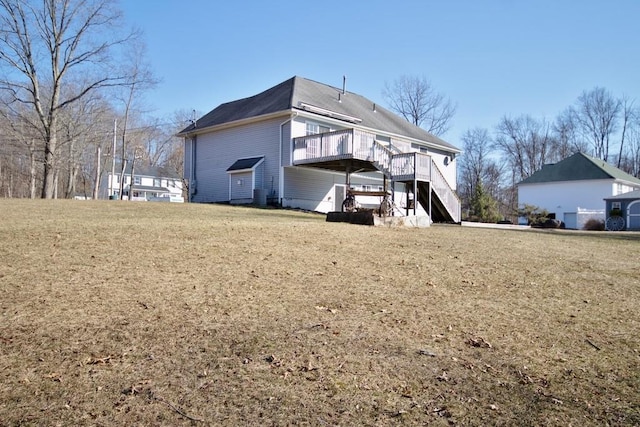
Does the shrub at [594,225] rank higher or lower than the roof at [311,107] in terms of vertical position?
lower

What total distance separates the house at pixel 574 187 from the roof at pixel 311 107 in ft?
43.8

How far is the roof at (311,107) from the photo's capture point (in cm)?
2319

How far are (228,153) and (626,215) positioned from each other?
26081 mm

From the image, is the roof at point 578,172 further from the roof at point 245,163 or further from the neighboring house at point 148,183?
the neighboring house at point 148,183

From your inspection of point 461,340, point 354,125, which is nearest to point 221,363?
point 461,340

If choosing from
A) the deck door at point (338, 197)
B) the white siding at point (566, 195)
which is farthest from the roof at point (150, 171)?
the white siding at point (566, 195)

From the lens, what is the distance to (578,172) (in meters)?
38.3

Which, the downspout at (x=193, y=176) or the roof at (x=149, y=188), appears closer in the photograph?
the downspout at (x=193, y=176)

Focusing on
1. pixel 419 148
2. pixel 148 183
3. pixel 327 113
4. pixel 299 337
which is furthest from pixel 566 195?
pixel 148 183

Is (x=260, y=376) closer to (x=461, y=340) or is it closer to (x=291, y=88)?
(x=461, y=340)

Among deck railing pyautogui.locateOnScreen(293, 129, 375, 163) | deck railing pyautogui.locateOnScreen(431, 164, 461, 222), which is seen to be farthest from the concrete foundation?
deck railing pyautogui.locateOnScreen(293, 129, 375, 163)

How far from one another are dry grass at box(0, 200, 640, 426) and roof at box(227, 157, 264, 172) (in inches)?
580

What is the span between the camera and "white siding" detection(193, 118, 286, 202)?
2262 centimetres

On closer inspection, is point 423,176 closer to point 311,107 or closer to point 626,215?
point 311,107
